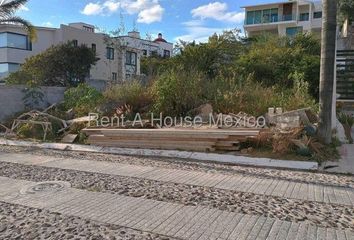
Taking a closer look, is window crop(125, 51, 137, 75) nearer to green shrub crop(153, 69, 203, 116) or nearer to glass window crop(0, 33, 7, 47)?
glass window crop(0, 33, 7, 47)

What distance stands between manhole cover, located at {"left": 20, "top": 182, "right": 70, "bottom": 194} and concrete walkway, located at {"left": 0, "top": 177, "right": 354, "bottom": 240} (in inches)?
2.5

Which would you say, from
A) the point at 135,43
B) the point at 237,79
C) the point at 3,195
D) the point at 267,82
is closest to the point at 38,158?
the point at 3,195

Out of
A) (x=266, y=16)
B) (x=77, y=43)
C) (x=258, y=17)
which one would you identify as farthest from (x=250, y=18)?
(x=77, y=43)

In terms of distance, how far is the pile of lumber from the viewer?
9.31 meters

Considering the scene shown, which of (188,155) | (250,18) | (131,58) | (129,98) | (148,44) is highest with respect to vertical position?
(250,18)

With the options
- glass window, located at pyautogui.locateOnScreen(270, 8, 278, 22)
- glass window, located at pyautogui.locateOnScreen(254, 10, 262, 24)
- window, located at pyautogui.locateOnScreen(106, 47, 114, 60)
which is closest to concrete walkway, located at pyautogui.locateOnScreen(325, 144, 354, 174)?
window, located at pyautogui.locateOnScreen(106, 47, 114, 60)

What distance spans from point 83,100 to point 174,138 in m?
6.01

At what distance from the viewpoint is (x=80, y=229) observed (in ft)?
14.1

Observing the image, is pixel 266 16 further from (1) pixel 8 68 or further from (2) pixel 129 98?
(2) pixel 129 98

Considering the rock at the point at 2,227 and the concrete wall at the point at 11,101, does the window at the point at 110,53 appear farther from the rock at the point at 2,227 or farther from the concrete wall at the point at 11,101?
the rock at the point at 2,227

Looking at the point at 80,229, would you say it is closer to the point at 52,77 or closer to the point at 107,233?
the point at 107,233

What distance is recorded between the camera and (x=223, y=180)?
6.58m

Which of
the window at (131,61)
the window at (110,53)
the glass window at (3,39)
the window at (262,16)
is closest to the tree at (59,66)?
the glass window at (3,39)

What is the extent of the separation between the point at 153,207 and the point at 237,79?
10247 mm
